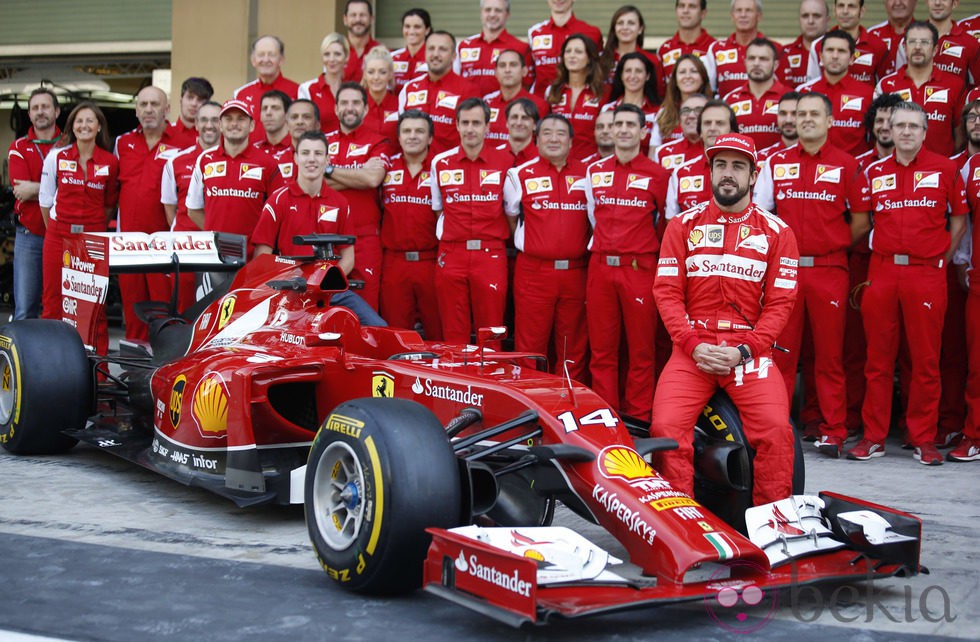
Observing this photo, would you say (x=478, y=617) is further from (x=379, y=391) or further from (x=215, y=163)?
(x=215, y=163)

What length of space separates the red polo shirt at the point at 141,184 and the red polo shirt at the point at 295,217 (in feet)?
6.73

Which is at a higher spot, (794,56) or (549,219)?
(794,56)

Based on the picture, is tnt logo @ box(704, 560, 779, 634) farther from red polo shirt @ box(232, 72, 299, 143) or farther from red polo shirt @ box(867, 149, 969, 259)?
red polo shirt @ box(232, 72, 299, 143)

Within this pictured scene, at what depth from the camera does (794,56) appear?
1023cm

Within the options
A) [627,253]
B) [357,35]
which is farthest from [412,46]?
[627,253]

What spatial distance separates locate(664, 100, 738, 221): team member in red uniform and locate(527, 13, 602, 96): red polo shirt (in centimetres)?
243

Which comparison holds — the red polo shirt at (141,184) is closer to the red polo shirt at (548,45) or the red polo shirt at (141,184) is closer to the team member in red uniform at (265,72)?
the team member in red uniform at (265,72)

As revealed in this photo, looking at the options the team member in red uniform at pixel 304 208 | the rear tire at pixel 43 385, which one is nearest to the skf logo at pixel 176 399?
the rear tire at pixel 43 385

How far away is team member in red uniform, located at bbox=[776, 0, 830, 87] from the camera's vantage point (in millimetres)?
10008

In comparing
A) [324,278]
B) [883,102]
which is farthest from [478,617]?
[883,102]

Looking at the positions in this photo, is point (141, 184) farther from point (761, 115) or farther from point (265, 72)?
point (761, 115)

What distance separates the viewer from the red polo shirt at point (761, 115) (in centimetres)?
909

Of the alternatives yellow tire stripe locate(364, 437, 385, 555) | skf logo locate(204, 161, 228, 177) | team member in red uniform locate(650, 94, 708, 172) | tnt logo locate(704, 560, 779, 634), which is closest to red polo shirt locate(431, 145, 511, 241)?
team member in red uniform locate(650, 94, 708, 172)

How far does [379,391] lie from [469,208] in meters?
3.43
